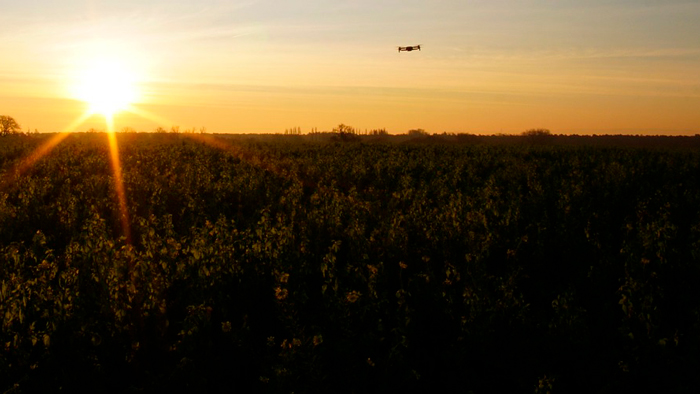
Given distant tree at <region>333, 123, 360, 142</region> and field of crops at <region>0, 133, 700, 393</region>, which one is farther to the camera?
distant tree at <region>333, 123, 360, 142</region>

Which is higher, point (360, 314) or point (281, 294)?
point (281, 294)

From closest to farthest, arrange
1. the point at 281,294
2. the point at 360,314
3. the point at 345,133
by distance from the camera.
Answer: the point at 281,294
the point at 360,314
the point at 345,133

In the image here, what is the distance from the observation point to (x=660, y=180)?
1686 centimetres

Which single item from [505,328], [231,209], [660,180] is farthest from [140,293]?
[660,180]

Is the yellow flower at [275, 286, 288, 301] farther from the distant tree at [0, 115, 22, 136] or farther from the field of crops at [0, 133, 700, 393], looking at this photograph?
the distant tree at [0, 115, 22, 136]

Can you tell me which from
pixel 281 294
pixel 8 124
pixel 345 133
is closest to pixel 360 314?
pixel 281 294

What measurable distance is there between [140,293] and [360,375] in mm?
2111

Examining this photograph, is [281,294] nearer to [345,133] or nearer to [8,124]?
Answer: [345,133]

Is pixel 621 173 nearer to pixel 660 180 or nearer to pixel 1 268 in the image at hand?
pixel 660 180

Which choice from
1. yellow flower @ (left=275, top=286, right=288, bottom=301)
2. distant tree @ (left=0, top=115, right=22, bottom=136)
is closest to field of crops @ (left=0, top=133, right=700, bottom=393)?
yellow flower @ (left=275, top=286, right=288, bottom=301)

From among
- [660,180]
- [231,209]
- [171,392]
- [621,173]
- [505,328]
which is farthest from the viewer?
[660,180]

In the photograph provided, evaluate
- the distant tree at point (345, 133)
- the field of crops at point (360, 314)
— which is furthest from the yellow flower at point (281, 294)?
the distant tree at point (345, 133)

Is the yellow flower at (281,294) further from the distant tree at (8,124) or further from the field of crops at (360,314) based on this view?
the distant tree at (8,124)

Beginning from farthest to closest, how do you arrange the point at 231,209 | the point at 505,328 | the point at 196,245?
the point at 231,209 < the point at 196,245 < the point at 505,328
